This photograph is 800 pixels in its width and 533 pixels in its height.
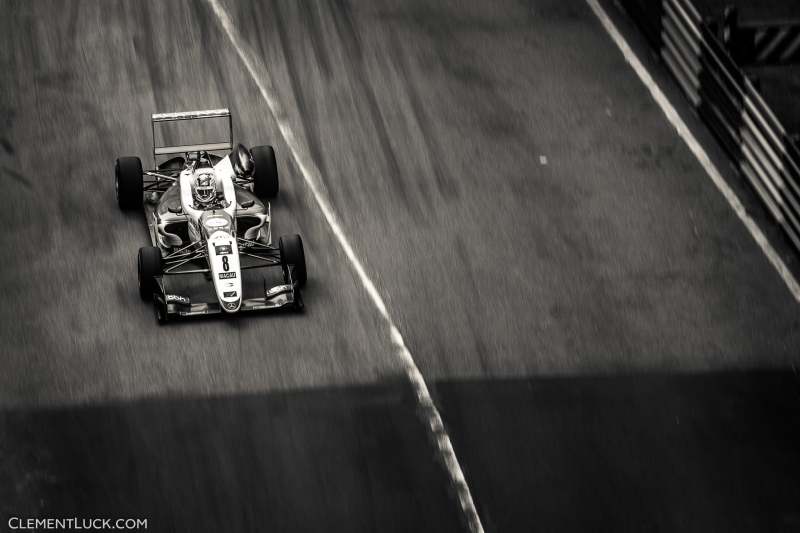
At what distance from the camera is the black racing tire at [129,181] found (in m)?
17.3

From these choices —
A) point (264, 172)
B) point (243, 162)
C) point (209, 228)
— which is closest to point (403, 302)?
point (209, 228)

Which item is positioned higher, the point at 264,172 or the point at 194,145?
the point at 194,145

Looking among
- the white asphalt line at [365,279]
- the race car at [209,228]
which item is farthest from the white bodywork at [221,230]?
the white asphalt line at [365,279]

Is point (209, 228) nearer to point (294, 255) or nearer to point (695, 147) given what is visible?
point (294, 255)

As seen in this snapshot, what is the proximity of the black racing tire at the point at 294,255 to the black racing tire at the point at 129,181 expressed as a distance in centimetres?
222

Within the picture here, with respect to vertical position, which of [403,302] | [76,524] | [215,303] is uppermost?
[215,303]

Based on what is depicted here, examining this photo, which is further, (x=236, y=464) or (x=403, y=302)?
(x=403, y=302)

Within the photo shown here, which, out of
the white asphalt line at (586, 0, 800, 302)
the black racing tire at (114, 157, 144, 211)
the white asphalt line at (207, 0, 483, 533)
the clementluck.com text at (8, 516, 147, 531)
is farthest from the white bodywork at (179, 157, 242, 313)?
the white asphalt line at (586, 0, 800, 302)

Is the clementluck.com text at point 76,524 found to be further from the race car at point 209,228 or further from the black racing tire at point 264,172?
the black racing tire at point 264,172

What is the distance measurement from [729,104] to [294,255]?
6619mm

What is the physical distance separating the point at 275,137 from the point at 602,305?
529cm

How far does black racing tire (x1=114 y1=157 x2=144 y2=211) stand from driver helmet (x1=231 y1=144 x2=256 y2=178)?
1.17m

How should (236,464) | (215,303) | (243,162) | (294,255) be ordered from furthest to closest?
(243,162) < (294,255) < (215,303) < (236,464)

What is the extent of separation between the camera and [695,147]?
19484 millimetres
